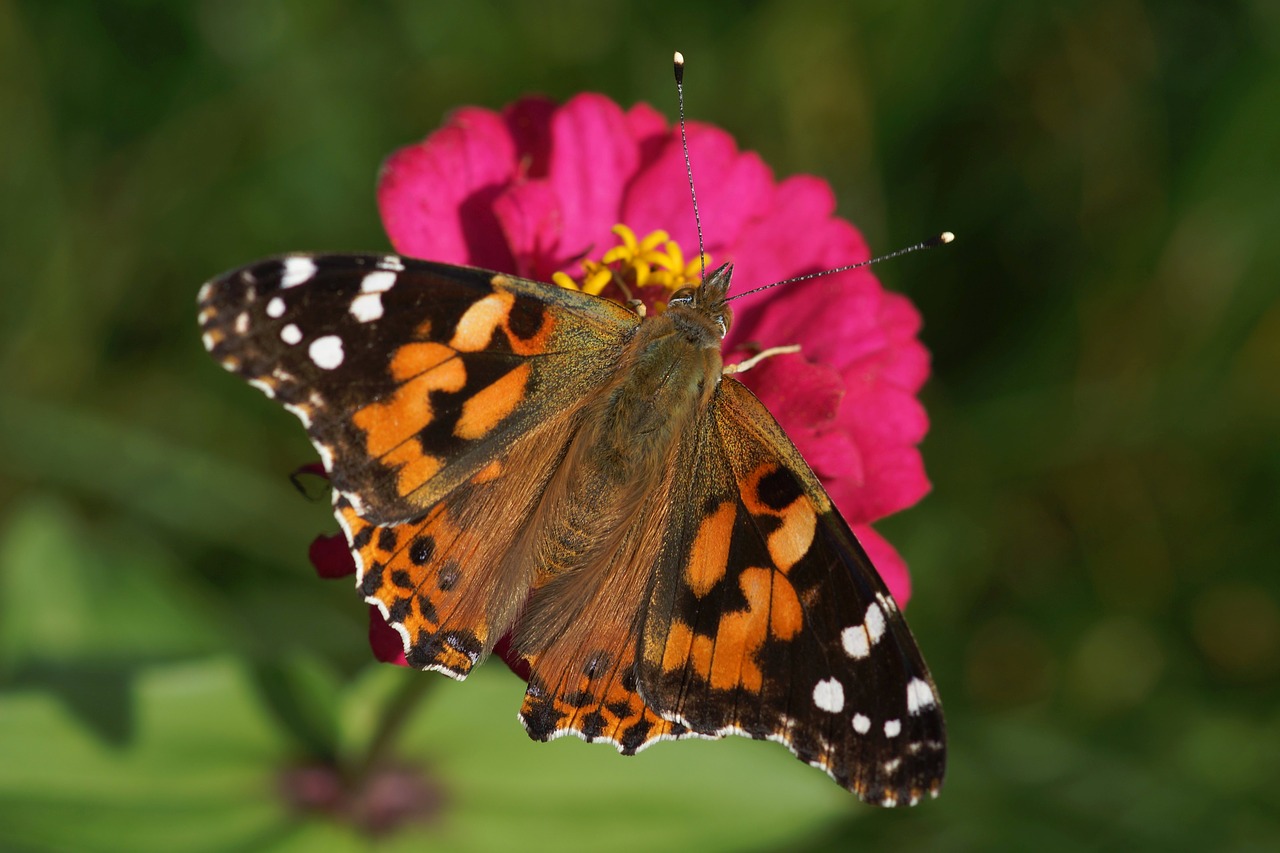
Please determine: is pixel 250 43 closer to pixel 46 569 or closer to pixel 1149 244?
pixel 46 569

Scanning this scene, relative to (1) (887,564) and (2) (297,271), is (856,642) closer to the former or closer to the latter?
(1) (887,564)

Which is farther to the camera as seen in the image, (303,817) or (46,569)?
(46,569)

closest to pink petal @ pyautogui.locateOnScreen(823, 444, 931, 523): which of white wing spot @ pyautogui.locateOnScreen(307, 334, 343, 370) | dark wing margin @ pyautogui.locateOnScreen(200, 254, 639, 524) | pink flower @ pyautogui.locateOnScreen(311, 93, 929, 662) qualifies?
pink flower @ pyautogui.locateOnScreen(311, 93, 929, 662)

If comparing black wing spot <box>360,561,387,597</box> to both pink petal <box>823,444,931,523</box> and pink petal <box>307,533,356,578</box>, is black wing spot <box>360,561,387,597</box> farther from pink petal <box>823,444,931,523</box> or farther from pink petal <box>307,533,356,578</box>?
pink petal <box>823,444,931,523</box>

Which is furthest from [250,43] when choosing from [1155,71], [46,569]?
[1155,71]

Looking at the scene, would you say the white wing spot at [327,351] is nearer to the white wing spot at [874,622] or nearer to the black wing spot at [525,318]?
the black wing spot at [525,318]
